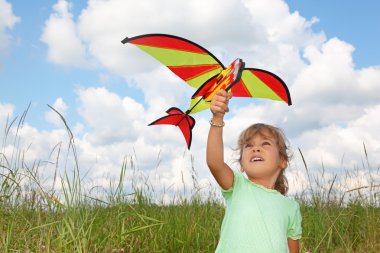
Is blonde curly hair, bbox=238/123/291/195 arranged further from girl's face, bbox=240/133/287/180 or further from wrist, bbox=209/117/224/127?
wrist, bbox=209/117/224/127

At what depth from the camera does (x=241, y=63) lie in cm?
227

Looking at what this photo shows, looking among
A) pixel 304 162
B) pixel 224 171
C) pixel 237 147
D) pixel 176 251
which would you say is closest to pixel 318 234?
pixel 304 162

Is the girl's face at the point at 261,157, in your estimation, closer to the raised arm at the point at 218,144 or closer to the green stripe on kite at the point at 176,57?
the raised arm at the point at 218,144

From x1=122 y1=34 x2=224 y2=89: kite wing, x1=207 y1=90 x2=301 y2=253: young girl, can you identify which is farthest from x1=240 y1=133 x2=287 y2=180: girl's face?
x1=122 y1=34 x2=224 y2=89: kite wing

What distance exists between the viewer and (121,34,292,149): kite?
264cm

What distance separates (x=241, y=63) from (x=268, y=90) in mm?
712

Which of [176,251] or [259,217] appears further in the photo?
[176,251]

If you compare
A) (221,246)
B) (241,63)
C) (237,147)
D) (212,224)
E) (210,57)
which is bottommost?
(221,246)

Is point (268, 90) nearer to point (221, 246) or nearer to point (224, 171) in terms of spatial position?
point (224, 171)

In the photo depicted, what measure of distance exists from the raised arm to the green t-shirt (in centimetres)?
8

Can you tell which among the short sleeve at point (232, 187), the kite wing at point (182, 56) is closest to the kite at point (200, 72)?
the kite wing at point (182, 56)

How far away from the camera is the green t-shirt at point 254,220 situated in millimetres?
2434

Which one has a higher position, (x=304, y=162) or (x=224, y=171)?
(x=304, y=162)

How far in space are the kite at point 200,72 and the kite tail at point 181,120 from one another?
0.10 meters
